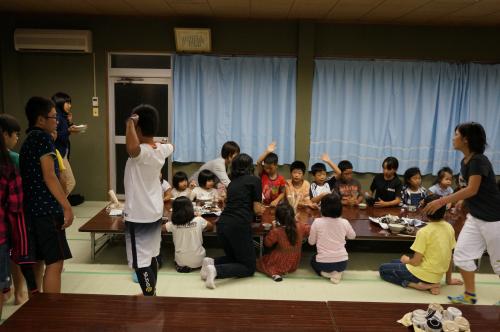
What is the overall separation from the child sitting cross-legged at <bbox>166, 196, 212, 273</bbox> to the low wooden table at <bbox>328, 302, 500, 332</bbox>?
163cm

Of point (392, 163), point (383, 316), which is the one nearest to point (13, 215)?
point (383, 316)

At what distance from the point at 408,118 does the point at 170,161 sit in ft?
11.0

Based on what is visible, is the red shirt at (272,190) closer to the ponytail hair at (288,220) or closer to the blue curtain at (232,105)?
the ponytail hair at (288,220)

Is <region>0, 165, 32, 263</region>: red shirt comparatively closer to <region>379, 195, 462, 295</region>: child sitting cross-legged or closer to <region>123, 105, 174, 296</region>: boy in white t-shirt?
<region>123, 105, 174, 296</region>: boy in white t-shirt

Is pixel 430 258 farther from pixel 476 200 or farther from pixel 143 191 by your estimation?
pixel 143 191

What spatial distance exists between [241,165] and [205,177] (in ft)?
4.09

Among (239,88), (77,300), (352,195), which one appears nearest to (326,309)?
(77,300)

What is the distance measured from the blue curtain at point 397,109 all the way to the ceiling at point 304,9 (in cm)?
61

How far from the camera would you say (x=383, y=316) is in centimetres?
176

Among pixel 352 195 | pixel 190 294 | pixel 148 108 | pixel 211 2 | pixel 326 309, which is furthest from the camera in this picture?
pixel 211 2

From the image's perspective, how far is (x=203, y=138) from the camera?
226 inches

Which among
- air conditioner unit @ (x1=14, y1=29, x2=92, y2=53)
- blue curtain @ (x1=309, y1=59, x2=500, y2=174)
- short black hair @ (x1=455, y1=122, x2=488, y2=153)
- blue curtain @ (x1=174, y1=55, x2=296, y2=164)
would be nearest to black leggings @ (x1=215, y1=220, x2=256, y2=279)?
short black hair @ (x1=455, y1=122, x2=488, y2=153)

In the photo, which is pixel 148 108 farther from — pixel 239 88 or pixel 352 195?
pixel 239 88

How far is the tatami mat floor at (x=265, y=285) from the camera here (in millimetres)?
2990
